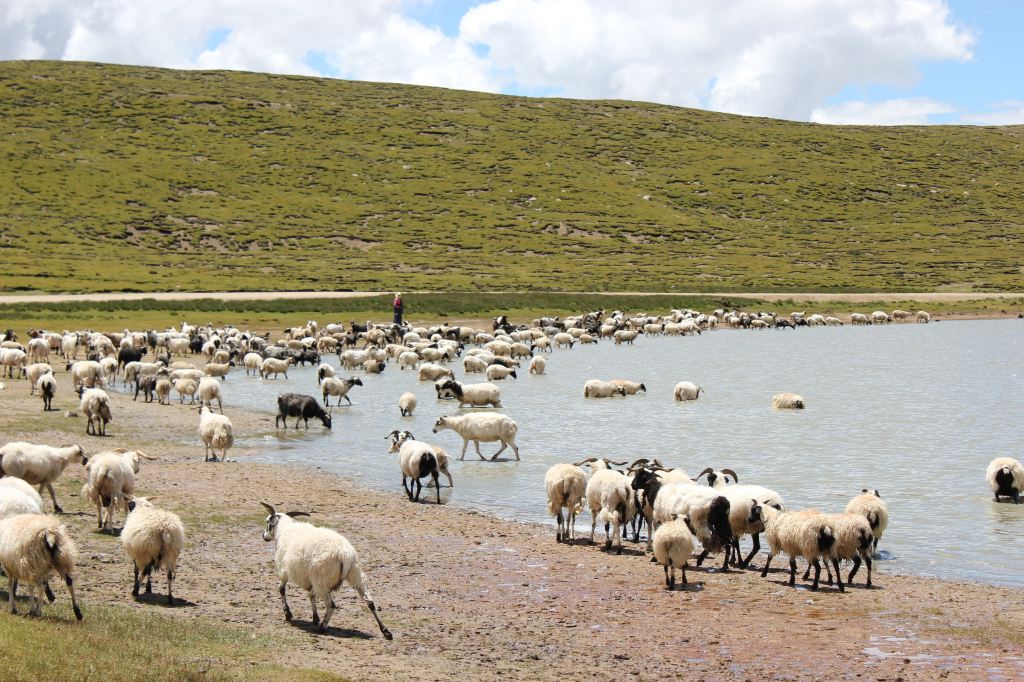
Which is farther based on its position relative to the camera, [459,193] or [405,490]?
[459,193]

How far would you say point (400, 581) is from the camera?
12406 mm

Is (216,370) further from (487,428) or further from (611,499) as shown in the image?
(611,499)

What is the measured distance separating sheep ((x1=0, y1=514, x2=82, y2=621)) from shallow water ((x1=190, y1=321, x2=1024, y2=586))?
810 cm

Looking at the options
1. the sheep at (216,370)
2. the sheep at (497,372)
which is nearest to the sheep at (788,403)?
the sheep at (497,372)

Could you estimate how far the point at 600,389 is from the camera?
102ft

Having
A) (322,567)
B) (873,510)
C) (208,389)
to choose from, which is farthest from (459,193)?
(322,567)

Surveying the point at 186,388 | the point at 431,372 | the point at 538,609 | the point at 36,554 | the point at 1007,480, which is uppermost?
the point at 431,372

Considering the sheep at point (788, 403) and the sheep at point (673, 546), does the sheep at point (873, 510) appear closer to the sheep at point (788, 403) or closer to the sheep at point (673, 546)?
the sheep at point (673, 546)

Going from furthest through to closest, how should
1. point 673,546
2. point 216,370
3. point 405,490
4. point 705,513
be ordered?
point 216,370, point 405,490, point 705,513, point 673,546

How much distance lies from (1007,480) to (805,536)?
694cm

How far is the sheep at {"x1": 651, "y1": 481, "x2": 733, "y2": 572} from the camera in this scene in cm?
1312

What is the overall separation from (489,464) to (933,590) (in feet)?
33.2

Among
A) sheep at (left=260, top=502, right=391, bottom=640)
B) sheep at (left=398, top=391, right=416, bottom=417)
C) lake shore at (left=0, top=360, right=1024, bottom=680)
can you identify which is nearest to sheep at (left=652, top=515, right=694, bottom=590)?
lake shore at (left=0, top=360, right=1024, bottom=680)

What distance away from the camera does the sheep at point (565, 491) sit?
47.4 feet
